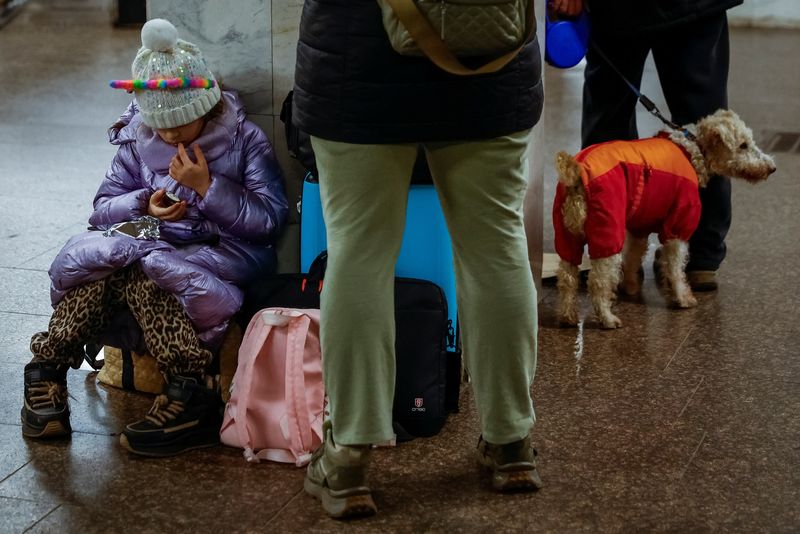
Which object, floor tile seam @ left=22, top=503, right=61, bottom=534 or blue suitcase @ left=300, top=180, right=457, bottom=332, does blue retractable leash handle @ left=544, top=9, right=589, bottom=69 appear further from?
floor tile seam @ left=22, top=503, right=61, bottom=534

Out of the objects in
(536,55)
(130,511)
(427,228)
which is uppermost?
(536,55)

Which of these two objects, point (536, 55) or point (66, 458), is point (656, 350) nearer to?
point (536, 55)

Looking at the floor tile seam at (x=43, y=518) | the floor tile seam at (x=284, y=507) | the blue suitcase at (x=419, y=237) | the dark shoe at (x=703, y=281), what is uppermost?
the blue suitcase at (x=419, y=237)

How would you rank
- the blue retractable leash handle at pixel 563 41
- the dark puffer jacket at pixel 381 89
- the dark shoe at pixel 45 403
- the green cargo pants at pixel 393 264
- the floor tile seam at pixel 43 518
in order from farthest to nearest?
1. the blue retractable leash handle at pixel 563 41
2. the dark shoe at pixel 45 403
3. the floor tile seam at pixel 43 518
4. the green cargo pants at pixel 393 264
5. the dark puffer jacket at pixel 381 89

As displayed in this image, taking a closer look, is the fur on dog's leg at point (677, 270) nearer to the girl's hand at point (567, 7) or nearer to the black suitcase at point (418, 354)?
the girl's hand at point (567, 7)

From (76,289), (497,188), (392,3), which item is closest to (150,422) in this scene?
(76,289)

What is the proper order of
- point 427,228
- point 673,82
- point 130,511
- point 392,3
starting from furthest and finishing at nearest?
point 673,82 → point 427,228 → point 130,511 → point 392,3

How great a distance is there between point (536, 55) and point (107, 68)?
754cm

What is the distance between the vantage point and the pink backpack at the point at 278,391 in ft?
10.1

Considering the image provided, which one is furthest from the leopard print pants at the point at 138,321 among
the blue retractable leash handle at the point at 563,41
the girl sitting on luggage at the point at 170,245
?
the blue retractable leash handle at the point at 563,41

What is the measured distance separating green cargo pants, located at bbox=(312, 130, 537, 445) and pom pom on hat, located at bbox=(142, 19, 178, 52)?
2.88 feet

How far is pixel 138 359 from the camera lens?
3.51m

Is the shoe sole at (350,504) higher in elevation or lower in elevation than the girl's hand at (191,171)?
lower

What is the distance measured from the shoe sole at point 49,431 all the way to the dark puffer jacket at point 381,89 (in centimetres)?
120
